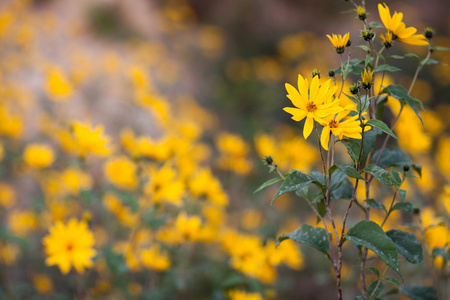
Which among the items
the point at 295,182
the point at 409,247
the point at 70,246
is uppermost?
the point at 70,246

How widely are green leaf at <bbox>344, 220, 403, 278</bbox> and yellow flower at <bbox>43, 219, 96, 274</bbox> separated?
4.30 feet

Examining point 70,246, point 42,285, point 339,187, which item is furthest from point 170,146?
point 42,285

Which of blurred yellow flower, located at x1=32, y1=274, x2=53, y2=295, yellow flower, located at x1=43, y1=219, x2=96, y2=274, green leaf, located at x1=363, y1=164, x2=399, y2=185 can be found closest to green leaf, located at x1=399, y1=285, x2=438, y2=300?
green leaf, located at x1=363, y1=164, x2=399, y2=185

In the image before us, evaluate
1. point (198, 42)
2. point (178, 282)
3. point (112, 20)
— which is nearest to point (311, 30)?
point (198, 42)

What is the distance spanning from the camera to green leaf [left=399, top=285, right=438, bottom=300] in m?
1.22

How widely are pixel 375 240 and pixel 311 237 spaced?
0.21 meters

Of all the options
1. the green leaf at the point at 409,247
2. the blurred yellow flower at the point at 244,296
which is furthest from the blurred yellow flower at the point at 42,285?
the green leaf at the point at 409,247

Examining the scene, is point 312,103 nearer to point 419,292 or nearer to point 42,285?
point 419,292

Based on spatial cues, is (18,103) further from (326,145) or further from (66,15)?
(326,145)

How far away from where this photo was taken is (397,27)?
3.57 ft

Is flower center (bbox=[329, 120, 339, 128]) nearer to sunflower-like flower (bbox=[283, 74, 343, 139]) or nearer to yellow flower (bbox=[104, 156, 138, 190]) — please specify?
sunflower-like flower (bbox=[283, 74, 343, 139])

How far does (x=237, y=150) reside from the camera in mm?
2703

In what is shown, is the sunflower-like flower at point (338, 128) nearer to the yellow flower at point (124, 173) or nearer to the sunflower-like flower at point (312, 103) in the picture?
the sunflower-like flower at point (312, 103)

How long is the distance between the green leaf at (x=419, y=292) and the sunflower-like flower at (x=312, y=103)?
0.74 m
